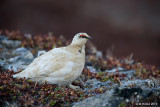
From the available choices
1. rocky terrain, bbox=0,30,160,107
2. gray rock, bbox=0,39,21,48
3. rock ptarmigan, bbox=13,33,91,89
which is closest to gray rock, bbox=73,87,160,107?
rocky terrain, bbox=0,30,160,107

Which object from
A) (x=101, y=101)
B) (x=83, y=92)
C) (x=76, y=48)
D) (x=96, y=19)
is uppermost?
(x=96, y=19)

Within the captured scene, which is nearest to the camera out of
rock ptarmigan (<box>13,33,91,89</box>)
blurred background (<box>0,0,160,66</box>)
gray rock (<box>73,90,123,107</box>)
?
gray rock (<box>73,90,123,107</box>)

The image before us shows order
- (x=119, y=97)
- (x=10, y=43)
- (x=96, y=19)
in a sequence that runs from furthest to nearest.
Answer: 1. (x=96, y=19)
2. (x=10, y=43)
3. (x=119, y=97)

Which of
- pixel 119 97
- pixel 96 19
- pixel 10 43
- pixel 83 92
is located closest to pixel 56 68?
pixel 83 92

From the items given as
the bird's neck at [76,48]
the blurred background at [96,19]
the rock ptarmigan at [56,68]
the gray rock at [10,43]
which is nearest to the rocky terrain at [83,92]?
the rock ptarmigan at [56,68]

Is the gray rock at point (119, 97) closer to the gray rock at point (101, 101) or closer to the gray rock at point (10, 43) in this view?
the gray rock at point (101, 101)

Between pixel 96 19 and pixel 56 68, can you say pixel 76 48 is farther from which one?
pixel 96 19

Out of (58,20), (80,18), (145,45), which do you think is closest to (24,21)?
(58,20)

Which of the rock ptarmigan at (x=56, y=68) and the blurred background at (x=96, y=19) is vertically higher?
the blurred background at (x=96, y=19)

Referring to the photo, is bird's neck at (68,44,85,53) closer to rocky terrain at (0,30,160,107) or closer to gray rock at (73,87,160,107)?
rocky terrain at (0,30,160,107)
